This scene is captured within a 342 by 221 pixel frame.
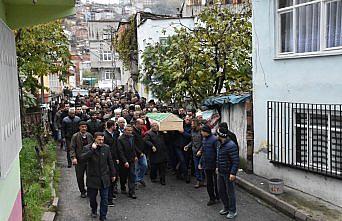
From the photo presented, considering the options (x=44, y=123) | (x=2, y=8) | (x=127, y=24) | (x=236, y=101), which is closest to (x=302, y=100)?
(x=236, y=101)

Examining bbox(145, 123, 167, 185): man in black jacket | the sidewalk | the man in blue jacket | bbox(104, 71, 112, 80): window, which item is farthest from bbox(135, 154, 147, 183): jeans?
bbox(104, 71, 112, 80): window

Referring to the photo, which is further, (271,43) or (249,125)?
(249,125)

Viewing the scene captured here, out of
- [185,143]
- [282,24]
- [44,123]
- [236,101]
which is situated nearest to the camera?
[282,24]

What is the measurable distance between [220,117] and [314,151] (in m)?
4.64

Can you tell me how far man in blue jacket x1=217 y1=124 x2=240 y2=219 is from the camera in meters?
8.30

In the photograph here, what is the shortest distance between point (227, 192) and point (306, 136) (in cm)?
263

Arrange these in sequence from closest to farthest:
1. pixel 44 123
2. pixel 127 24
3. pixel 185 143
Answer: pixel 185 143 < pixel 44 123 < pixel 127 24

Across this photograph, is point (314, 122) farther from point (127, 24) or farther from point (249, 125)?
point (127, 24)

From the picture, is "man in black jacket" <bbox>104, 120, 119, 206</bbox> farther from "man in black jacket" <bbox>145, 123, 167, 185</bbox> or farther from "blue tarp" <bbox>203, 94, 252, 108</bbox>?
"blue tarp" <bbox>203, 94, 252, 108</bbox>

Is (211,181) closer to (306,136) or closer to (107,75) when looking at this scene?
(306,136)

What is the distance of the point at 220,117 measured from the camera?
1392cm

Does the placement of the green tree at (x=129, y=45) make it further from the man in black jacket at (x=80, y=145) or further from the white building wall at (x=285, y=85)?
the man in black jacket at (x=80, y=145)

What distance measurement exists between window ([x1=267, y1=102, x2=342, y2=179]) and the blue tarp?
1632 millimetres

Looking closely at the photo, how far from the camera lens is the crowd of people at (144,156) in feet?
27.2
